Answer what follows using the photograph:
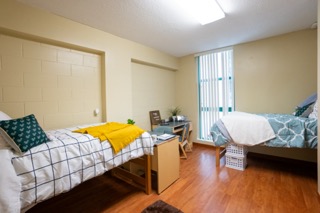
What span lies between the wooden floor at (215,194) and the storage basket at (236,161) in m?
0.09

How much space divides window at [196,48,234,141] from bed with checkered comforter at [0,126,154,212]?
281 centimetres

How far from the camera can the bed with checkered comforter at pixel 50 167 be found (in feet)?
3.15

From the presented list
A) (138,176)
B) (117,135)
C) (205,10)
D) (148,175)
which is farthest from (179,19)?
(138,176)

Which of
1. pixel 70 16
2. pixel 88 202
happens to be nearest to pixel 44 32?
pixel 70 16

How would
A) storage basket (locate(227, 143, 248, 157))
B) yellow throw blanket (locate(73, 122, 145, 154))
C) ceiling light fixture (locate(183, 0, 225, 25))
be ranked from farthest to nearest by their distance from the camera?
storage basket (locate(227, 143, 248, 157))
ceiling light fixture (locate(183, 0, 225, 25))
yellow throw blanket (locate(73, 122, 145, 154))

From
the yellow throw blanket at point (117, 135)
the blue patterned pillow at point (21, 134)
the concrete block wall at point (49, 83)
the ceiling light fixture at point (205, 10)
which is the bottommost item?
the yellow throw blanket at point (117, 135)

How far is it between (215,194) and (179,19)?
7.87 ft

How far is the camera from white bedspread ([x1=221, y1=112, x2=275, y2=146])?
2248 millimetres

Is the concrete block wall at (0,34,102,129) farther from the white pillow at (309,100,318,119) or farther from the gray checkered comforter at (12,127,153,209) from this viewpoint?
the white pillow at (309,100,318,119)

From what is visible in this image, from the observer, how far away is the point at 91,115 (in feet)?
8.17

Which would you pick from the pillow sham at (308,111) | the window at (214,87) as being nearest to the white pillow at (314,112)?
the pillow sham at (308,111)

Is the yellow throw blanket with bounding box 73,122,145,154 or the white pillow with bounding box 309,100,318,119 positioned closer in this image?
the yellow throw blanket with bounding box 73,122,145,154

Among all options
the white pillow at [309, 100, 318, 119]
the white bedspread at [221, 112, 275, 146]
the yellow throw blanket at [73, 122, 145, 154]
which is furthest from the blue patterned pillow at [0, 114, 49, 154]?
the white pillow at [309, 100, 318, 119]

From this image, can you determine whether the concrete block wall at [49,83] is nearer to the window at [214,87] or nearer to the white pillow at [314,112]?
the window at [214,87]
